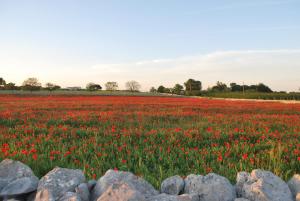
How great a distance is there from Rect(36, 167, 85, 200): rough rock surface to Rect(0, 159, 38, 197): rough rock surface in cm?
19

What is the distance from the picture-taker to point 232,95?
269 feet

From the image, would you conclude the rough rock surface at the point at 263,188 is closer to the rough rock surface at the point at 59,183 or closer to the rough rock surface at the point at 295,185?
the rough rock surface at the point at 295,185

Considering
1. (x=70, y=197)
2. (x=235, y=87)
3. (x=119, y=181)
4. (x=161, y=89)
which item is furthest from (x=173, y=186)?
(x=161, y=89)

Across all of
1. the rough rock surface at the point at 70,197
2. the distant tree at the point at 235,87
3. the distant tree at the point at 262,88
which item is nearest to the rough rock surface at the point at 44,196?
the rough rock surface at the point at 70,197

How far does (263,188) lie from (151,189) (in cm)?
132

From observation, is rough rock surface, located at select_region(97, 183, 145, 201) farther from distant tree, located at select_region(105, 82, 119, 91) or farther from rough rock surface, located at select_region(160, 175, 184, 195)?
distant tree, located at select_region(105, 82, 119, 91)

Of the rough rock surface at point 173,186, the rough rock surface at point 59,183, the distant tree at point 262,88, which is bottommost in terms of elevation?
the rough rock surface at point 173,186

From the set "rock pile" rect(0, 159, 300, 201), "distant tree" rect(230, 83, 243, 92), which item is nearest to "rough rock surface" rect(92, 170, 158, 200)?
"rock pile" rect(0, 159, 300, 201)

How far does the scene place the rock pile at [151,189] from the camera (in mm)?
4020

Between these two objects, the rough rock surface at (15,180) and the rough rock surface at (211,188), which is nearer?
the rough rock surface at (211,188)

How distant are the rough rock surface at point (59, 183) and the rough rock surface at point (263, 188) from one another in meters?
2.03

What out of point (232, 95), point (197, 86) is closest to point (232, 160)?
point (232, 95)

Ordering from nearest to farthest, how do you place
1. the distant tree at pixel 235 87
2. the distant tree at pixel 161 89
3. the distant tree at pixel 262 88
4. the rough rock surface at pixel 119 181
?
the rough rock surface at pixel 119 181, the distant tree at pixel 262 88, the distant tree at pixel 235 87, the distant tree at pixel 161 89

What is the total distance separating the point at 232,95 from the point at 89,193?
80103 millimetres
